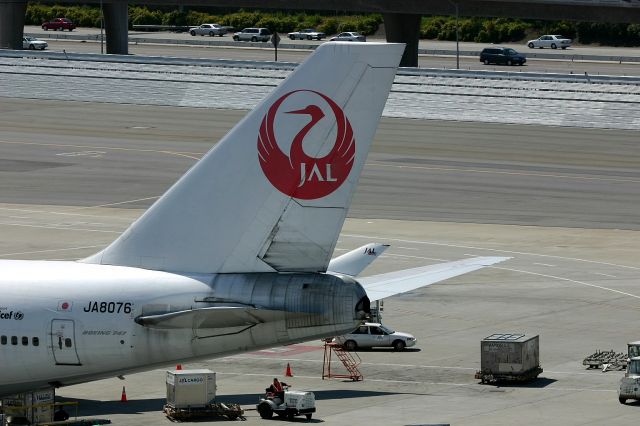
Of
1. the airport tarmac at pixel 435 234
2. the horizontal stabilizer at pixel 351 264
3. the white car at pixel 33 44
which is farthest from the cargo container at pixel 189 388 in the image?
the white car at pixel 33 44

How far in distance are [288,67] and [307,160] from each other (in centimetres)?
11749

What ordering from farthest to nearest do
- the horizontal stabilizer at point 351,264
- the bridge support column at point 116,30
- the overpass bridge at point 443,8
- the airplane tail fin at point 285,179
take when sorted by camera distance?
the bridge support column at point 116,30, the overpass bridge at point 443,8, the horizontal stabilizer at point 351,264, the airplane tail fin at point 285,179

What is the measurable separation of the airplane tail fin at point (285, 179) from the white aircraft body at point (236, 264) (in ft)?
0.08

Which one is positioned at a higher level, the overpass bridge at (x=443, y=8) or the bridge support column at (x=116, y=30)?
the overpass bridge at (x=443, y=8)

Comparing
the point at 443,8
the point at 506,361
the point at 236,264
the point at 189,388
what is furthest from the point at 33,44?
the point at 236,264

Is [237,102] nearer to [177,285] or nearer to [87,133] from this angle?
[87,133]

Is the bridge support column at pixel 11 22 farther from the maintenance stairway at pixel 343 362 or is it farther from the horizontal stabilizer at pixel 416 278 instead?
the horizontal stabilizer at pixel 416 278

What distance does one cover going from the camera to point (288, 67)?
497 feet

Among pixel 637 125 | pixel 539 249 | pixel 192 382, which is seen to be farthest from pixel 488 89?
pixel 192 382

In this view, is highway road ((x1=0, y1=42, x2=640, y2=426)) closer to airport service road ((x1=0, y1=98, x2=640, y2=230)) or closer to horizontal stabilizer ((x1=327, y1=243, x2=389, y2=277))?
airport service road ((x1=0, y1=98, x2=640, y2=230))

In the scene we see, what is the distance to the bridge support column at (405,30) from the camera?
16212 centimetres

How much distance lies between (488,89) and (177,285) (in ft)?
362

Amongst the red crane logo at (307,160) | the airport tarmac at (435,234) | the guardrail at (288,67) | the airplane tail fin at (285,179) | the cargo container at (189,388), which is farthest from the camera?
the guardrail at (288,67)

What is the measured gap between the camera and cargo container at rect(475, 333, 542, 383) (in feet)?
170
